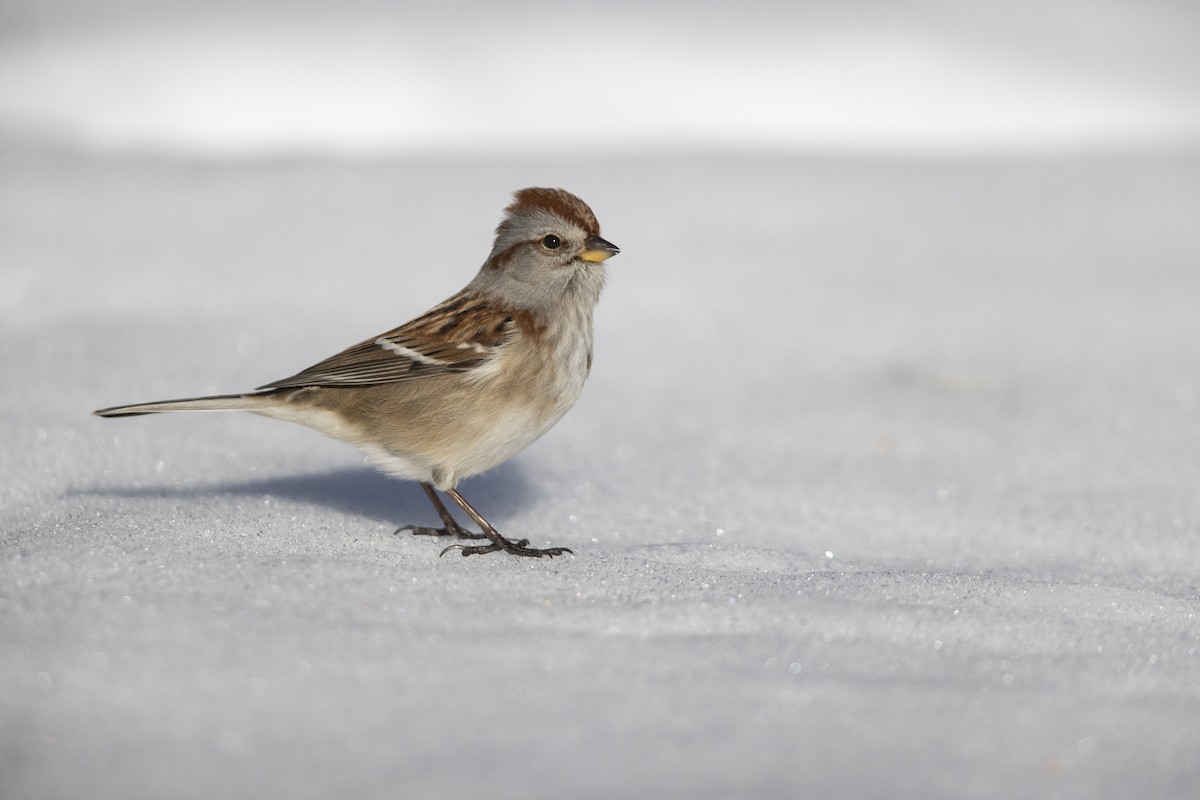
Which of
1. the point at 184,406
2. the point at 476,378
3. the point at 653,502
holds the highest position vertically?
the point at 476,378

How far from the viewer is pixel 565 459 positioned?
524 centimetres

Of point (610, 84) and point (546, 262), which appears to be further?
point (610, 84)

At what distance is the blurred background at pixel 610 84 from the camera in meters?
7.71

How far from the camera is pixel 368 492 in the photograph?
477 centimetres

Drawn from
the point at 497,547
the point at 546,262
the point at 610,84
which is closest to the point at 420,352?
the point at 546,262

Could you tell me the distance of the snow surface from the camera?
101 inches

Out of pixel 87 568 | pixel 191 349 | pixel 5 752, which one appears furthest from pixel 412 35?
pixel 5 752

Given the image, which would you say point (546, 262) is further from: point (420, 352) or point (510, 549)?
point (510, 549)

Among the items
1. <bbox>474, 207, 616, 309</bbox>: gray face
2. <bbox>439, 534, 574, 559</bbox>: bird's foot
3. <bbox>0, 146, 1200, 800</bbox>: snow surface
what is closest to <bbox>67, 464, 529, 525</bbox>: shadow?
<bbox>0, 146, 1200, 800</bbox>: snow surface

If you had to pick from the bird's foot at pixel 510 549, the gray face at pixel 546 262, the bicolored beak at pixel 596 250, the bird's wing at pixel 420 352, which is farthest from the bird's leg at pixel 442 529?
the bicolored beak at pixel 596 250

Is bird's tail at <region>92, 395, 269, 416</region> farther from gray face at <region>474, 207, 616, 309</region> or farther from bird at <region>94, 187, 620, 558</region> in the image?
gray face at <region>474, 207, 616, 309</region>

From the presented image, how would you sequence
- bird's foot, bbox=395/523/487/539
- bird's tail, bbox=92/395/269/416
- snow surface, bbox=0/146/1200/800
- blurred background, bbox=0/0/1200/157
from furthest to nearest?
blurred background, bbox=0/0/1200/157
bird's foot, bbox=395/523/487/539
bird's tail, bbox=92/395/269/416
snow surface, bbox=0/146/1200/800

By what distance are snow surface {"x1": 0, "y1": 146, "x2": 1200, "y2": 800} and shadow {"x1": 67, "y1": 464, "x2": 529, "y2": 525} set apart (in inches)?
1.0

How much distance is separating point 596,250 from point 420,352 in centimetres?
79
